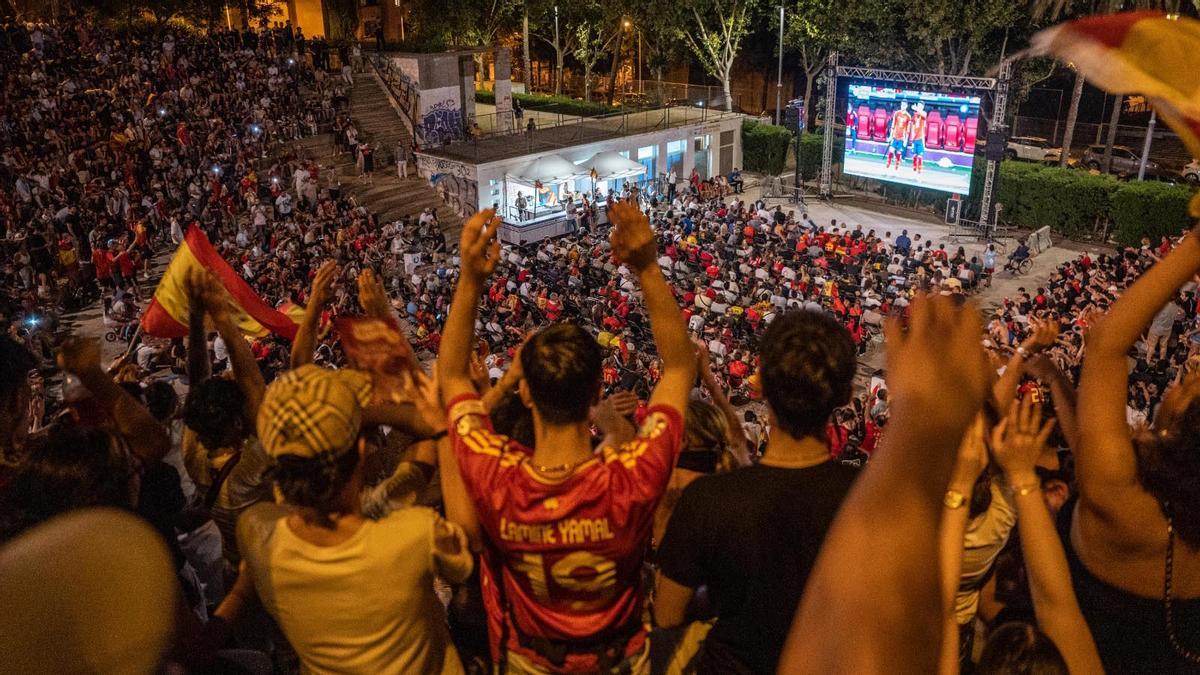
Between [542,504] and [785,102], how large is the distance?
42.3 metres

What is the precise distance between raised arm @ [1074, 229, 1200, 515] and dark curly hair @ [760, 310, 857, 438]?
606 millimetres

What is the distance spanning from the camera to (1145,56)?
215 cm

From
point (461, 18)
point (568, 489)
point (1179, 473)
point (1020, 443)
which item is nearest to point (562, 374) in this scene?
point (568, 489)

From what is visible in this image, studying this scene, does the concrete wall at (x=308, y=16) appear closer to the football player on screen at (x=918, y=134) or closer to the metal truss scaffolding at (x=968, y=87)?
the metal truss scaffolding at (x=968, y=87)

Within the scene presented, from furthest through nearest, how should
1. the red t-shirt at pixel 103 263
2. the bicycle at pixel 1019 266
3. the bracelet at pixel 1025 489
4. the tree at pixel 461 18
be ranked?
the tree at pixel 461 18, the bicycle at pixel 1019 266, the red t-shirt at pixel 103 263, the bracelet at pixel 1025 489

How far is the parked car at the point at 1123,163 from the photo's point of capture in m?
28.0

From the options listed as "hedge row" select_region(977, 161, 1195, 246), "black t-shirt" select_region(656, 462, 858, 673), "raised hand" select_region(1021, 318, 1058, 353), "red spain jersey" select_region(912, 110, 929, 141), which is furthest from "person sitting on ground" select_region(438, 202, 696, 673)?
"red spain jersey" select_region(912, 110, 929, 141)

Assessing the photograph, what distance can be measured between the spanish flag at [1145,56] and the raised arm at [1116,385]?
1.01 feet

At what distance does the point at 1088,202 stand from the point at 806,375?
25.2 metres

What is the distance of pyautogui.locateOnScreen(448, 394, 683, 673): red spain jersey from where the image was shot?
2.09 metres

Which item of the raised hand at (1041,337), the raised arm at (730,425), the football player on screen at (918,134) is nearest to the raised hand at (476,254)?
the raised arm at (730,425)

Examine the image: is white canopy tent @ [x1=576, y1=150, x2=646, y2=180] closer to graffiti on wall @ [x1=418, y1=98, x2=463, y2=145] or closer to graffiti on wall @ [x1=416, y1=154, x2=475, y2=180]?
graffiti on wall @ [x1=416, y1=154, x2=475, y2=180]

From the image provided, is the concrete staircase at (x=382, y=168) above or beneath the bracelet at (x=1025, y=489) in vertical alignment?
beneath

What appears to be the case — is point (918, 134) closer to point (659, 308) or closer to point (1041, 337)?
point (1041, 337)
